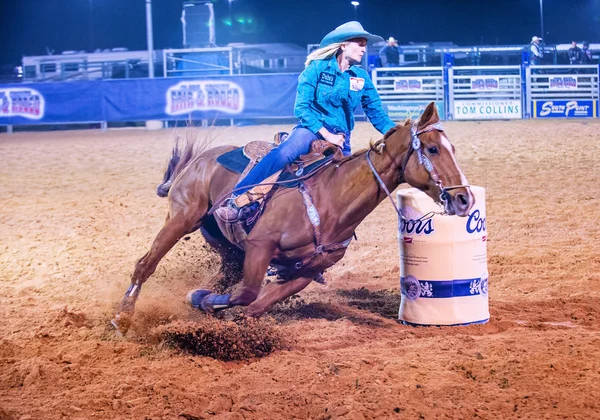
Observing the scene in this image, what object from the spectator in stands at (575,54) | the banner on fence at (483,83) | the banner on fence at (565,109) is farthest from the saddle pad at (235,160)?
the spectator in stands at (575,54)

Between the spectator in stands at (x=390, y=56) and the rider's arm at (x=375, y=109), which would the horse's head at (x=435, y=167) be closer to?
the rider's arm at (x=375, y=109)

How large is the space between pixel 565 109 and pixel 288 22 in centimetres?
2989

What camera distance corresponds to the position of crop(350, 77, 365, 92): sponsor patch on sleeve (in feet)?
16.3

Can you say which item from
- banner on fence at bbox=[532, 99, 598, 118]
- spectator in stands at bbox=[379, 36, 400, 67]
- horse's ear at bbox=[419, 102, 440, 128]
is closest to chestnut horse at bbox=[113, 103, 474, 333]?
horse's ear at bbox=[419, 102, 440, 128]

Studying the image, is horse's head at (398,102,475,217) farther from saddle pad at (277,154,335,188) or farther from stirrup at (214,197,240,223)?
stirrup at (214,197,240,223)

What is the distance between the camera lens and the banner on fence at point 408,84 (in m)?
21.0

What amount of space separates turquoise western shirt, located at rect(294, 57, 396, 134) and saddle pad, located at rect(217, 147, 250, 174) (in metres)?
0.65

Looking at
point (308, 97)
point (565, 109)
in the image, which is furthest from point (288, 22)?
point (308, 97)

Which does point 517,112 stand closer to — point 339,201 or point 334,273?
point 334,273

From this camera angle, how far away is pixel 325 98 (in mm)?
4957

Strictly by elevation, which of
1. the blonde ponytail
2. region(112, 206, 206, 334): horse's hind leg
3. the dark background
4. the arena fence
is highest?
the dark background

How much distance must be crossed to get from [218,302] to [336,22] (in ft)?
145

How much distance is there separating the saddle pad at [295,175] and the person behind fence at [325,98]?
0.28ft

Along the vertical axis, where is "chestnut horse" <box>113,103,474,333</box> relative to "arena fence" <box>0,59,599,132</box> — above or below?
below
